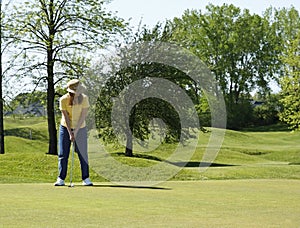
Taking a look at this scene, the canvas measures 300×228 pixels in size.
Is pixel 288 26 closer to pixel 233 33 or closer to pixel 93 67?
pixel 233 33

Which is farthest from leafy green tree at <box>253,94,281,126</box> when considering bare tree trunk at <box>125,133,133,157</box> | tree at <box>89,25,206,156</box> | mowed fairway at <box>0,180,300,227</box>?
mowed fairway at <box>0,180,300,227</box>

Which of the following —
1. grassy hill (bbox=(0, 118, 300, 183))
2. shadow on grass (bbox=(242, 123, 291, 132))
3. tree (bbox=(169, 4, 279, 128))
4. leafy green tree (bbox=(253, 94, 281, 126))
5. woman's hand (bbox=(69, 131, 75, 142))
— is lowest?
Result: grassy hill (bbox=(0, 118, 300, 183))

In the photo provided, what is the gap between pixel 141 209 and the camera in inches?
284

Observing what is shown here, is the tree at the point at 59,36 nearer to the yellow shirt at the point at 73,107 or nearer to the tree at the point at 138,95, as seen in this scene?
the tree at the point at 138,95

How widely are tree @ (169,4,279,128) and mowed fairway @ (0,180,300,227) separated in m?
67.4

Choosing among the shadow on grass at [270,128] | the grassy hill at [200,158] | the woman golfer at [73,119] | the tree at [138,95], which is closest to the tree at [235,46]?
the shadow on grass at [270,128]

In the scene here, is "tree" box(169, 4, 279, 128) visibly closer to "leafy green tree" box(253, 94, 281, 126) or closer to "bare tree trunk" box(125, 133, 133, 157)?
"leafy green tree" box(253, 94, 281, 126)

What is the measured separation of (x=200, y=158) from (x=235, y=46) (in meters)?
40.7

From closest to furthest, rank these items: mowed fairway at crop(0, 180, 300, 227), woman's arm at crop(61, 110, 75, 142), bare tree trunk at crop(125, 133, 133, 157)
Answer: mowed fairway at crop(0, 180, 300, 227) → woman's arm at crop(61, 110, 75, 142) → bare tree trunk at crop(125, 133, 133, 157)

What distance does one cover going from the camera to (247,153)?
47.1m

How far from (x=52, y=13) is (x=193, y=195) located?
790 inches

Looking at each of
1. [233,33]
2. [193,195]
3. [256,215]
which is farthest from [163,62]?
[233,33]

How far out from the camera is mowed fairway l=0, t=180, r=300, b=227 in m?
6.14

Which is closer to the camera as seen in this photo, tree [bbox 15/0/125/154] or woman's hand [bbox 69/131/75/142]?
woman's hand [bbox 69/131/75/142]
